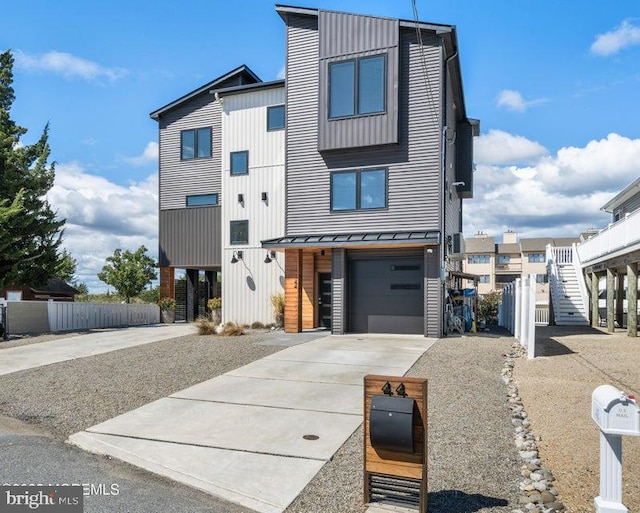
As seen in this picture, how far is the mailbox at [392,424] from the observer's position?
376 cm

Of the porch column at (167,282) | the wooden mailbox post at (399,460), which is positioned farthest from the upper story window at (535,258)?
the wooden mailbox post at (399,460)

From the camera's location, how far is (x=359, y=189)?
16484 mm

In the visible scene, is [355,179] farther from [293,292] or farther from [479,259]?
[479,259]

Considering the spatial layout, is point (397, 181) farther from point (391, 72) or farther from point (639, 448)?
point (639, 448)

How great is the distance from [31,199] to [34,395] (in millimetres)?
14626

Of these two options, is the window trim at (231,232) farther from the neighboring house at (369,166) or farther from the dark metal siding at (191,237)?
the neighboring house at (369,166)

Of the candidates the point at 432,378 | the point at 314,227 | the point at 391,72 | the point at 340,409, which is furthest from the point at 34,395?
the point at 391,72

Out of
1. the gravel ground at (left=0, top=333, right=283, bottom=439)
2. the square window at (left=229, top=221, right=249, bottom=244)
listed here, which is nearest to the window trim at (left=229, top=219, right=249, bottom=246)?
the square window at (left=229, top=221, right=249, bottom=244)

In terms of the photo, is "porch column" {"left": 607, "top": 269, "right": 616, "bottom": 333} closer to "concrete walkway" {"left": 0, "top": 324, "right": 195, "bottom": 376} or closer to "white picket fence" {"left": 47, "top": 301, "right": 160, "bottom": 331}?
"concrete walkway" {"left": 0, "top": 324, "right": 195, "bottom": 376}

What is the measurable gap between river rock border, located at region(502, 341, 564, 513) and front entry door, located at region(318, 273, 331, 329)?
11.2 m

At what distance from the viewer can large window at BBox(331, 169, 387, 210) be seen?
53.1ft

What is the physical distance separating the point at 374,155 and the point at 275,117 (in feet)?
17.9

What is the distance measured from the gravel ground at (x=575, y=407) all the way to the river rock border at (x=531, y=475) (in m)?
0.08

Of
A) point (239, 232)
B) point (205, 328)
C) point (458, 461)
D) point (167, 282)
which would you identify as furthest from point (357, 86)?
point (458, 461)
